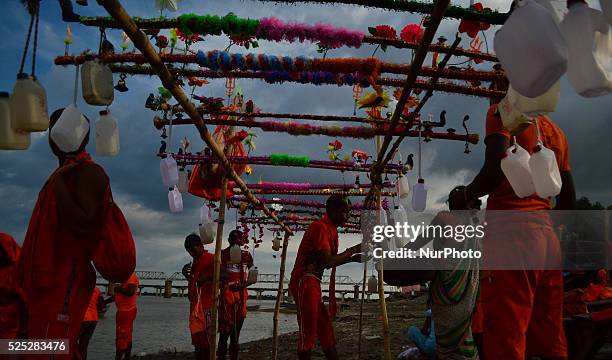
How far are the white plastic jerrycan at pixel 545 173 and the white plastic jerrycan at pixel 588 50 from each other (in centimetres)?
104

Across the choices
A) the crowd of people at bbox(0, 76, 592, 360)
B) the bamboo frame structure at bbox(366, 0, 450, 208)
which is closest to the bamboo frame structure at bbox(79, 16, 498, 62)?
the bamboo frame structure at bbox(366, 0, 450, 208)

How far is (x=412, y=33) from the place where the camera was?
4359 millimetres

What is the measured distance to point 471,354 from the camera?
429cm

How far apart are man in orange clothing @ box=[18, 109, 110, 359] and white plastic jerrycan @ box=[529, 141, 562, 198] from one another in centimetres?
229

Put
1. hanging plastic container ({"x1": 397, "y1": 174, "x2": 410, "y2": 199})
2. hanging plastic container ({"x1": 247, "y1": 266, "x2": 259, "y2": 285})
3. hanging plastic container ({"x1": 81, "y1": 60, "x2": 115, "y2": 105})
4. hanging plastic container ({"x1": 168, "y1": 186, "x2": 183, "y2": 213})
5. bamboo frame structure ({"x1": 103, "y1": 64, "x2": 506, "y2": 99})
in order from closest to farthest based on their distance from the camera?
1. hanging plastic container ({"x1": 81, "y1": 60, "x2": 115, "y2": 105})
2. bamboo frame structure ({"x1": 103, "y1": 64, "x2": 506, "y2": 99})
3. hanging plastic container ({"x1": 168, "y1": 186, "x2": 183, "y2": 213})
4. hanging plastic container ({"x1": 397, "y1": 174, "x2": 410, "y2": 199})
5. hanging plastic container ({"x1": 247, "y1": 266, "x2": 259, "y2": 285})

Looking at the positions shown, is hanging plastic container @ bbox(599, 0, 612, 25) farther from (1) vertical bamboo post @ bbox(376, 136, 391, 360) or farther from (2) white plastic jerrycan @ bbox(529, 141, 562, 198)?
(1) vertical bamboo post @ bbox(376, 136, 391, 360)

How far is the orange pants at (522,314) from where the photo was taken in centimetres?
260

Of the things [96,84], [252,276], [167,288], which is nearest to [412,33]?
[96,84]

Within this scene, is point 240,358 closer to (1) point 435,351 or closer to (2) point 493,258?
(1) point 435,351

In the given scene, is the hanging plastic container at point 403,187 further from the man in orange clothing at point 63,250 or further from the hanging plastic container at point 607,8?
the hanging plastic container at point 607,8

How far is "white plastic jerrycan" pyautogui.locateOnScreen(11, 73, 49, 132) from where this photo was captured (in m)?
2.58

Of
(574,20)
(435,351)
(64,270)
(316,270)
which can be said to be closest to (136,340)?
(316,270)

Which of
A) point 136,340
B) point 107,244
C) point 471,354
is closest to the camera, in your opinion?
point 107,244

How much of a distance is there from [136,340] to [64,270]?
18507 millimetres
